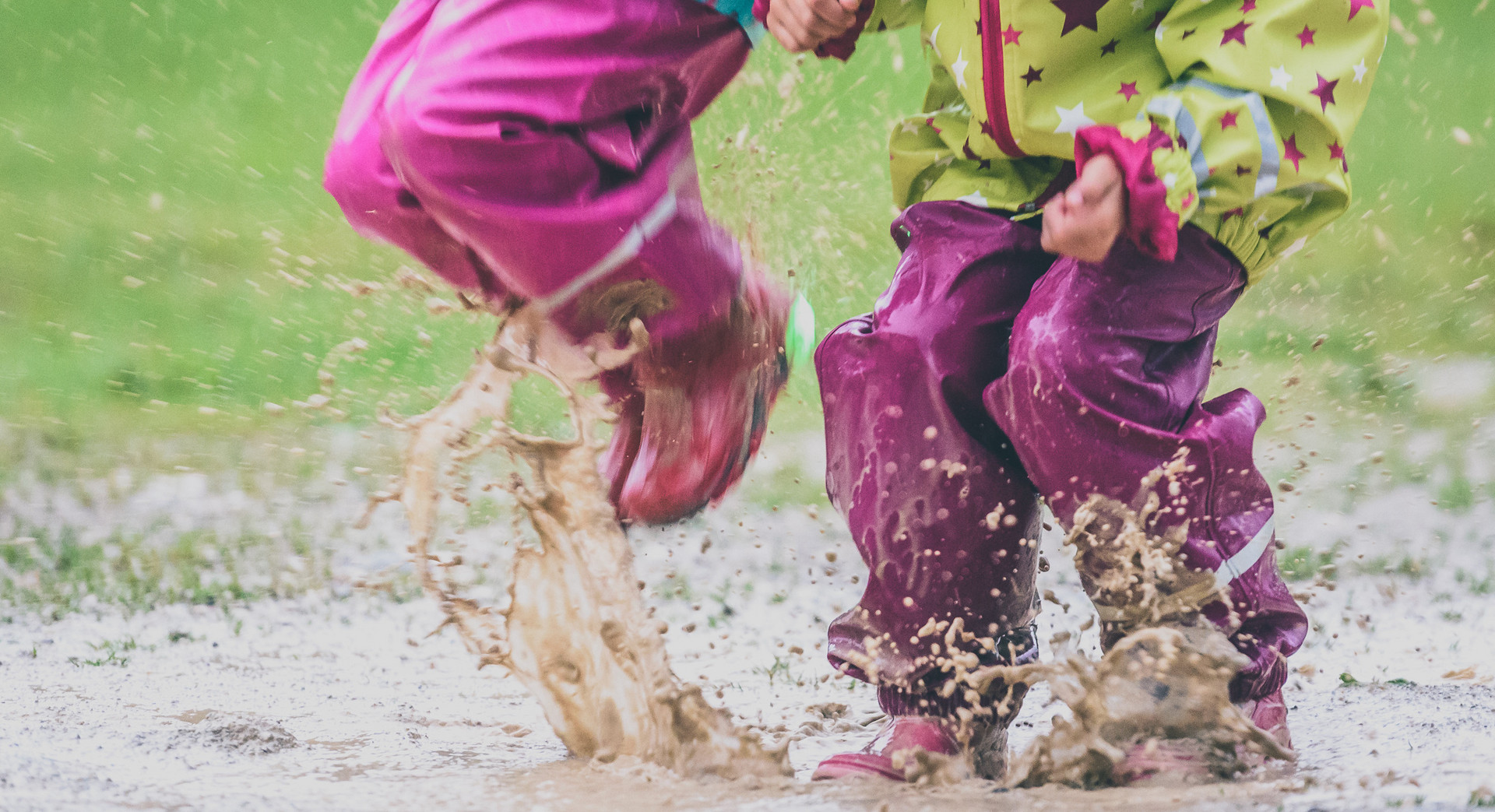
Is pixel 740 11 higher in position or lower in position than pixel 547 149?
higher

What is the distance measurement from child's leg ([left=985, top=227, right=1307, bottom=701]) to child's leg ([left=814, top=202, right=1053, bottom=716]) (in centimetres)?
6

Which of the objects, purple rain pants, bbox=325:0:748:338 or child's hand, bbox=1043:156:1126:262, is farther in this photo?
purple rain pants, bbox=325:0:748:338

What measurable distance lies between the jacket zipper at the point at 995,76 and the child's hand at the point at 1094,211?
8.2 inches

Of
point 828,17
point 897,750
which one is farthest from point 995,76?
point 897,750

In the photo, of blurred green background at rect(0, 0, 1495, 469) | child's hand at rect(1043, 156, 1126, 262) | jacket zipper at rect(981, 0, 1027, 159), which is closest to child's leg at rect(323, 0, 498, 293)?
blurred green background at rect(0, 0, 1495, 469)

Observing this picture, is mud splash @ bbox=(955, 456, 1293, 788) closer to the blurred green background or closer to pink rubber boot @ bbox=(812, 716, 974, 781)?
pink rubber boot @ bbox=(812, 716, 974, 781)

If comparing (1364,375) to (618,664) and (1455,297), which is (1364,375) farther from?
(618,664)

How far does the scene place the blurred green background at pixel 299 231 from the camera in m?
3.04

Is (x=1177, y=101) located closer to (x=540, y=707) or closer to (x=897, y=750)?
(x=897, y=750)

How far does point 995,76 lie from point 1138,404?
339 millimetres

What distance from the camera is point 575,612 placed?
1446 mm

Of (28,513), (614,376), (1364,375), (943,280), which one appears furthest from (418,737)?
(1364,375)

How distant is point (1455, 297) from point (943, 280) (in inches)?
122

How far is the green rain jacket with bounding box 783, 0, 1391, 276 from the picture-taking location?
1.15 m
